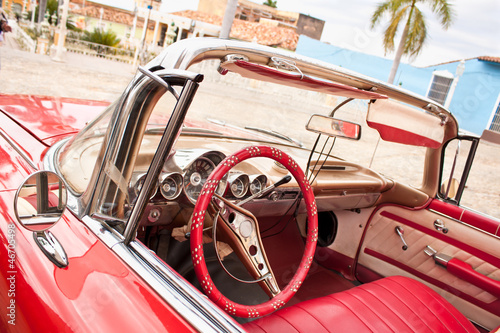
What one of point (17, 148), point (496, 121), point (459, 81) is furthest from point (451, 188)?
point (459, 81)

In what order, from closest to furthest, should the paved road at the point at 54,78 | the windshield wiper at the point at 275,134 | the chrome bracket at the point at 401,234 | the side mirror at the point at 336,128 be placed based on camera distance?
the side mirror at the point at 336,128 < the chrome bracket at the point at 401,234 < the windshield wiper at the point at 275,134 < the paved road at the point at 54,78

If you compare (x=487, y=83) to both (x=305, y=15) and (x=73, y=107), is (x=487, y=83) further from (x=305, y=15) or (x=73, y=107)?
(x=73, y=107)

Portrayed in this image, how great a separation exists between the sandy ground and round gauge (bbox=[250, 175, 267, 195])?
0.49 metres

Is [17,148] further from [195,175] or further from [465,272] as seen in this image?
[465,272]

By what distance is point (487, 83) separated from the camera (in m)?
22.7

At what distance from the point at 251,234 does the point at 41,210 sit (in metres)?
0.88

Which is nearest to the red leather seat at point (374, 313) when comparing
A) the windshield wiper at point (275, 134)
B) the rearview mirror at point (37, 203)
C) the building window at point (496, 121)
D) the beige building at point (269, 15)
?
the rearview mirror at point (37, 203)

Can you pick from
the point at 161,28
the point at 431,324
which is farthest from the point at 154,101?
the point at 161,28

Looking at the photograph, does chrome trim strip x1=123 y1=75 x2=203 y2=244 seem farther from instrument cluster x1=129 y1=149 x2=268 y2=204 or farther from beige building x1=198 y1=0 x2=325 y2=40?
beige building x1=198 y1=0 x2=325 y2=40

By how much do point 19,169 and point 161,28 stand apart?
36371 mm

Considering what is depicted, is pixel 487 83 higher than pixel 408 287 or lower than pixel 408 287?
higher

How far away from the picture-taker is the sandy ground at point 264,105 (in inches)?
96.7

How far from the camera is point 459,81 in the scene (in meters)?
23.6

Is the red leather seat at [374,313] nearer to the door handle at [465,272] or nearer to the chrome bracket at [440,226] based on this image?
the door handle at [465,272]
